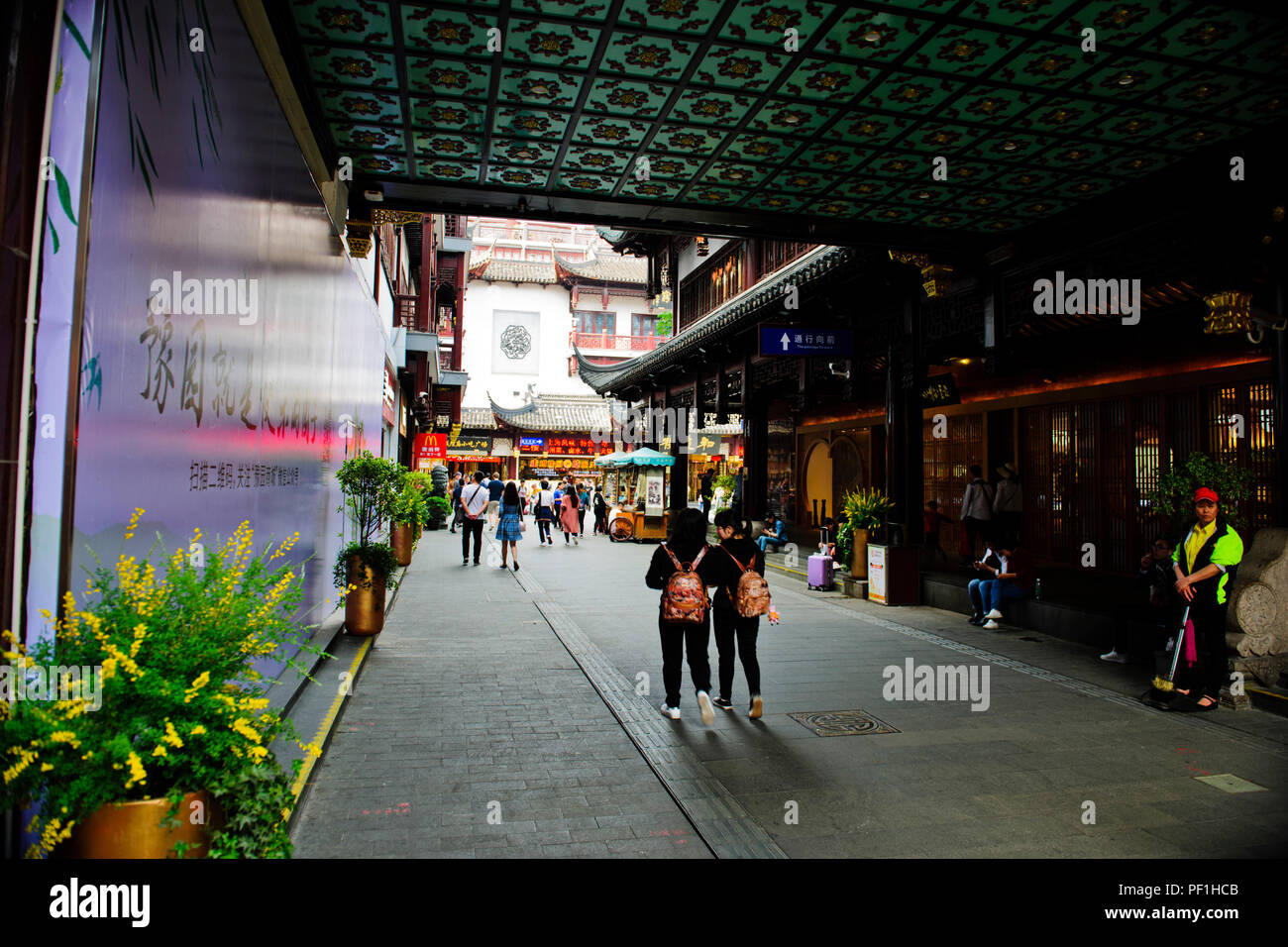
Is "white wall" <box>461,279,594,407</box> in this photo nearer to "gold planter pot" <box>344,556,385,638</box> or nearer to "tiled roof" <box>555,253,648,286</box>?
"tiled roof" <box>555,253,648,286</box>

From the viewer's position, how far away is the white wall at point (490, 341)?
51031mm

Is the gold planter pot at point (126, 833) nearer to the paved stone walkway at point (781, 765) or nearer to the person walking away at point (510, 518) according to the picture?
the paved stone walkway at point (781, 765)

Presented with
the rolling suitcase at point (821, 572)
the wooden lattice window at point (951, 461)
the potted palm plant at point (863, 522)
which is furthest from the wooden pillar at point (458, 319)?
the potted palm plant at point (863, 522)

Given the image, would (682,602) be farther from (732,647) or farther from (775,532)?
(775,532)

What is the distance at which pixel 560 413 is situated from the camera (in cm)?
4675

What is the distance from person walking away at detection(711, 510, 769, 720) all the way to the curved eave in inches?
245

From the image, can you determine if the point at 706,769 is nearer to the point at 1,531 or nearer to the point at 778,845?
the point at 778,845

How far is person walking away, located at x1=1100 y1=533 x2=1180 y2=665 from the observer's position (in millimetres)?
6988

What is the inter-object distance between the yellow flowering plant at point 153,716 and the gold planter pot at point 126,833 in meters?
0.03

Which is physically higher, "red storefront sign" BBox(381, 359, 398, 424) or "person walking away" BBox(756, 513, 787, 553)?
"red storefront sign" BBox(381, 359, 398, 424)

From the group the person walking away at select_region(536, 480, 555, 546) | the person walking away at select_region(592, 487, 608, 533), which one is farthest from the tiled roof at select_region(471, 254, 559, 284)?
the person walking away at select_region(536, 480, 555, 546)
